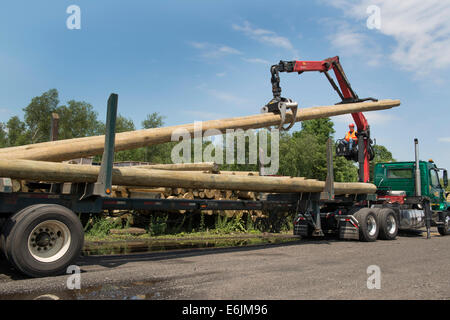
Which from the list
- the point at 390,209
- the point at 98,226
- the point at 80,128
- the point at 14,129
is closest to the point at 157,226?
the point at 98,226

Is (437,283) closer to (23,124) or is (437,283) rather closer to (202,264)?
(202,264)

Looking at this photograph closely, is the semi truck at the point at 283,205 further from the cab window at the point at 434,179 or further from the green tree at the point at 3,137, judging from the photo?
the green tree at the point at 3,137

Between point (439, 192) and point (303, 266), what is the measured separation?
1068 cm

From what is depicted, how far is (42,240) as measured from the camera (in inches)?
243

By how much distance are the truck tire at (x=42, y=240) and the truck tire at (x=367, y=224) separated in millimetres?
8558

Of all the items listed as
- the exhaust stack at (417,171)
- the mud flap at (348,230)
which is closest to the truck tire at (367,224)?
the mud flap at (348,230)

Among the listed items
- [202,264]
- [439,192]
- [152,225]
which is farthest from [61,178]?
[439,192]

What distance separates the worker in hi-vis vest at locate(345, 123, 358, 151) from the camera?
14637 mm

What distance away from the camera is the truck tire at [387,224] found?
41.7ft

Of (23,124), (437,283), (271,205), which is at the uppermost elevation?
(23,124)

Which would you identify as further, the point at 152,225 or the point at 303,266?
the point at 152,225

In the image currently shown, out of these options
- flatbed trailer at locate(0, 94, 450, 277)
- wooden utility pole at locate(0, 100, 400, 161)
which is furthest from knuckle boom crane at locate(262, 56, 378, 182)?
flatbed trailer at locate(0, 94, 450, 277)

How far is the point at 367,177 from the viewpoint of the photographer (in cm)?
1426
